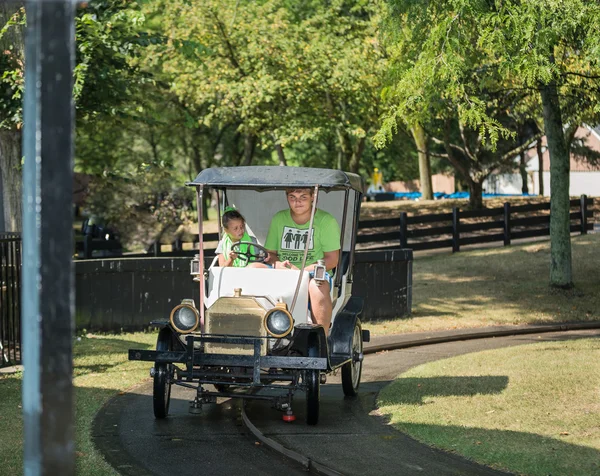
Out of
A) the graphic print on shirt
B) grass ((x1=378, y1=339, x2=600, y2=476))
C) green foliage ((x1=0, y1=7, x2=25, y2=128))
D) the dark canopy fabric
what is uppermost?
green foliage ((x1=0, y1=7, x2=25, y2=128))

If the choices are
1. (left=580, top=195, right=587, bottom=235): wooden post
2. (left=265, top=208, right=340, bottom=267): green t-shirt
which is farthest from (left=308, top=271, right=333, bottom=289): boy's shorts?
(left=580, top=195, right=587, bottom=235): wooden post

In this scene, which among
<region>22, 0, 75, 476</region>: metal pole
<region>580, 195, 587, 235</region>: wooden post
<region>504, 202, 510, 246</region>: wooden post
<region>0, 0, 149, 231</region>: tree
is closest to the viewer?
<region>22, 0, 75, 476</region>: metal pole

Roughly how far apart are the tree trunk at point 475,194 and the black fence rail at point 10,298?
82.0 feet

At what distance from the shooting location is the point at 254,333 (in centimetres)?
935

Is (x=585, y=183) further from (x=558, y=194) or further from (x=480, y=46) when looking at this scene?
(x=480, y=46)

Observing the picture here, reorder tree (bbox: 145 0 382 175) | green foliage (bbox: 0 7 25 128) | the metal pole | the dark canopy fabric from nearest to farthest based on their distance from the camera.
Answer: the metal pole → the dark canopy fabric → green foliage (bbox: 0 7 25 128) → tree (bbox: 145 0 382 175)

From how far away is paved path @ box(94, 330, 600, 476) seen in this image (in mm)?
7887

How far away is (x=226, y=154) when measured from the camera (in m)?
51.2

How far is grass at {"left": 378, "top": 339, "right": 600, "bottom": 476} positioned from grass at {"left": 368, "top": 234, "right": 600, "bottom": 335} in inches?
159

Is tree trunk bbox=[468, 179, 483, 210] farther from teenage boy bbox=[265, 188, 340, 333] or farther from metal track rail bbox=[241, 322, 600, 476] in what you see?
teenage boy bbox=[265, 188, 340, 333]

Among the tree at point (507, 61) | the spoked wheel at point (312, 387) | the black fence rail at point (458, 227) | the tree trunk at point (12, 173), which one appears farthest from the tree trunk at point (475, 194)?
the spoked wheel at point (312, 387)

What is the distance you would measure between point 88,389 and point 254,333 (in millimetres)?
2881

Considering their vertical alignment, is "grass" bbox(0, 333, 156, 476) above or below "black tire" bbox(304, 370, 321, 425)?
below

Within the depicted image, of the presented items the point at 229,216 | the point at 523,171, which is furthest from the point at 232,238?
the point at 523,171
